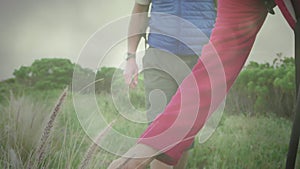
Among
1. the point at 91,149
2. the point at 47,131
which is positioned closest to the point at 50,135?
the point at 47,131

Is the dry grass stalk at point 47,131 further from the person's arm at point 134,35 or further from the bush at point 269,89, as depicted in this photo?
the bush at point 269,89

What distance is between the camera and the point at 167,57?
68.8 inches

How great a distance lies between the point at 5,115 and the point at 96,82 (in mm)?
322

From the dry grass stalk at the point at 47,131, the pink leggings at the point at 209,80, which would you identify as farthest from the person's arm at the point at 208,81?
the dry grass stalk at the point at 47,131

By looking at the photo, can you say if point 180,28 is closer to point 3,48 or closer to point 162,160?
point 162,160

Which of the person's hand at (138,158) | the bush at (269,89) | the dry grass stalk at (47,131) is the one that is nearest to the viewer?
the person's hand at (138,158)

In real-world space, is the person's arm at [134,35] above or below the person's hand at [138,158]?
above

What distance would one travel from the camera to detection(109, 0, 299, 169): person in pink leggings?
59.6 inches

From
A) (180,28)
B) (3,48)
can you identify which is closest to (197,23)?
(180,28)

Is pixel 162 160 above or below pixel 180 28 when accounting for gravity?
below

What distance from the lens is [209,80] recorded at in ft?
5.18

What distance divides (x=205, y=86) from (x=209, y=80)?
25 mm

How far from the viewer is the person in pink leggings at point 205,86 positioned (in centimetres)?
151

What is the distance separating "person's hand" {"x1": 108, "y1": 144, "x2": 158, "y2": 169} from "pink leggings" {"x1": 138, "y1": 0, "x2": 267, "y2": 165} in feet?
0.06
